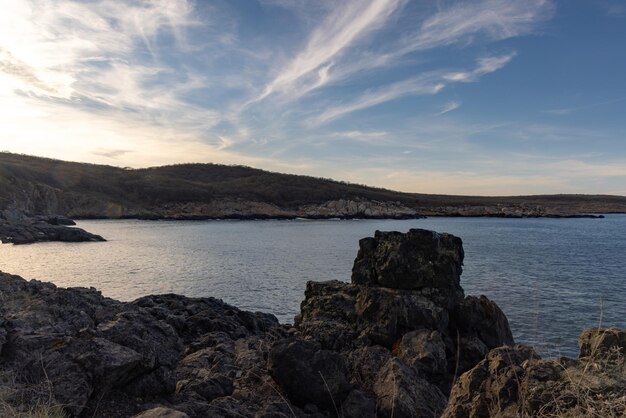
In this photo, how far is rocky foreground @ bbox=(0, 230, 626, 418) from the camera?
5070 millimetres

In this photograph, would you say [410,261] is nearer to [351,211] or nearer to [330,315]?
[330,315]

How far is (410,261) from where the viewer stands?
14.3 meters

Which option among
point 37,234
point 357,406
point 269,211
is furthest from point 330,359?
point 269,211

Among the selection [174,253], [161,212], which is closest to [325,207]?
[161,212]

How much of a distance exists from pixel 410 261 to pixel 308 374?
268 inches

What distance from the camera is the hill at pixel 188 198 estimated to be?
105 meters

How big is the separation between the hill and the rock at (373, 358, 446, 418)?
89321 mm

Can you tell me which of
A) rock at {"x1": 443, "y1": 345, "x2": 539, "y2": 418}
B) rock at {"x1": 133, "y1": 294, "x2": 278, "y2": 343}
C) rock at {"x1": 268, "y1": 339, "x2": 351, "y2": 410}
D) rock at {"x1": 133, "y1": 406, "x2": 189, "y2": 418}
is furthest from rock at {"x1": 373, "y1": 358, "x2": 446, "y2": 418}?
rock at {"x1": 133, "y1": 294, "x2": 278, "y2": 343}

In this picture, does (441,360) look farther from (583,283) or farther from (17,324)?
(583,283)

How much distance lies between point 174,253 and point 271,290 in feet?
71.7

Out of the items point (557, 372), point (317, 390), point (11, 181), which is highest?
point (11, 181)

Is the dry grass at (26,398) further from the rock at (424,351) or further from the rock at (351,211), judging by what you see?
the rock at (351,211)

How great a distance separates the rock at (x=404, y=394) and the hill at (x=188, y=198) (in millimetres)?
89321

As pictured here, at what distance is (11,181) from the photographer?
3797 inches
